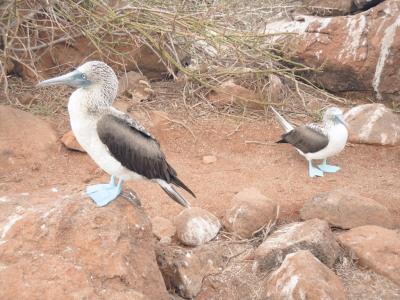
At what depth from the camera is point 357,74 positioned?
24.0ft

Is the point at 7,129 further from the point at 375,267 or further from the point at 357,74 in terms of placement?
the point at 357,74

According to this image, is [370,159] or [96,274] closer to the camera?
[96,274]

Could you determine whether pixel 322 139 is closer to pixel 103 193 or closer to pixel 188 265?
pixel 188 265

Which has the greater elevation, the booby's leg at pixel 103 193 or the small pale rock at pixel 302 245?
the booby's leg at pixel 103 193

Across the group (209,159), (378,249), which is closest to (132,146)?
(378,249)

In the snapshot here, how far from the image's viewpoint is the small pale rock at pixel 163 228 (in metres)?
4.35

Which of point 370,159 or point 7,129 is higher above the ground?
point 7,129

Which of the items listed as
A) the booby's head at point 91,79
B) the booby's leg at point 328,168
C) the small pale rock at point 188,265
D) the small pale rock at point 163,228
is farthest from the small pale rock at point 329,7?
the booby's head at point 91,79

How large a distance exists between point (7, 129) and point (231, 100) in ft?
8.76

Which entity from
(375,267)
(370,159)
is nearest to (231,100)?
(370,159)

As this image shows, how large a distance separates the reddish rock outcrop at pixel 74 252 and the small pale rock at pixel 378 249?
162 centimetres

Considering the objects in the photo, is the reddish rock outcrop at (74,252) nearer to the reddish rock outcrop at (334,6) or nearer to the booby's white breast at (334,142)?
the booby's white breast at (334,142)

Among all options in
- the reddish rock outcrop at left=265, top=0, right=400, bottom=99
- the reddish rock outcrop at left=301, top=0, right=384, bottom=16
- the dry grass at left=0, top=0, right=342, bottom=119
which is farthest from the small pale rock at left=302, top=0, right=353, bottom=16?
the reddish rock outcrop at left=265, top=0, right=400, bottom=99

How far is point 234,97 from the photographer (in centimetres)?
695
